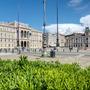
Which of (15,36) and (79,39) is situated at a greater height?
(79,39)

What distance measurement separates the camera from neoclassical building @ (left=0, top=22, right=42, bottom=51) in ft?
324

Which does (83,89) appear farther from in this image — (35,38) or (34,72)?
(35,38)

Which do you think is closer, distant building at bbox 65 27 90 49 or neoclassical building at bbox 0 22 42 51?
neoclassical building at bbox 0 22 42 51

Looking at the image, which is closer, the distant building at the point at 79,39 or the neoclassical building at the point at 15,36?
the neoclassical building at the point at 15,36

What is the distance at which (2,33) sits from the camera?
9925cm

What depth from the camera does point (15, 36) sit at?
357 ft

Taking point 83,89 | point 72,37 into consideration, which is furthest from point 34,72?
point 72,37

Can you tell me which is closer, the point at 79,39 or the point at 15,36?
the point at 15,36

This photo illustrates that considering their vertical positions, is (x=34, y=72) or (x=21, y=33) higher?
(x=21, y=33)

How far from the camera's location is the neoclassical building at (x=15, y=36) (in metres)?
98.7

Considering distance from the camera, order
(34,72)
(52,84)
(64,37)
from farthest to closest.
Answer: (64,37)
(34,72)
(52,84)

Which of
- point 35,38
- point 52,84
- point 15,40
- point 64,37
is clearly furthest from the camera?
point 64,37

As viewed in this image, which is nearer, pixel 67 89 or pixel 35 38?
pixel 67 89

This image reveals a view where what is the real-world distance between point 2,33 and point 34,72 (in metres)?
93.7
